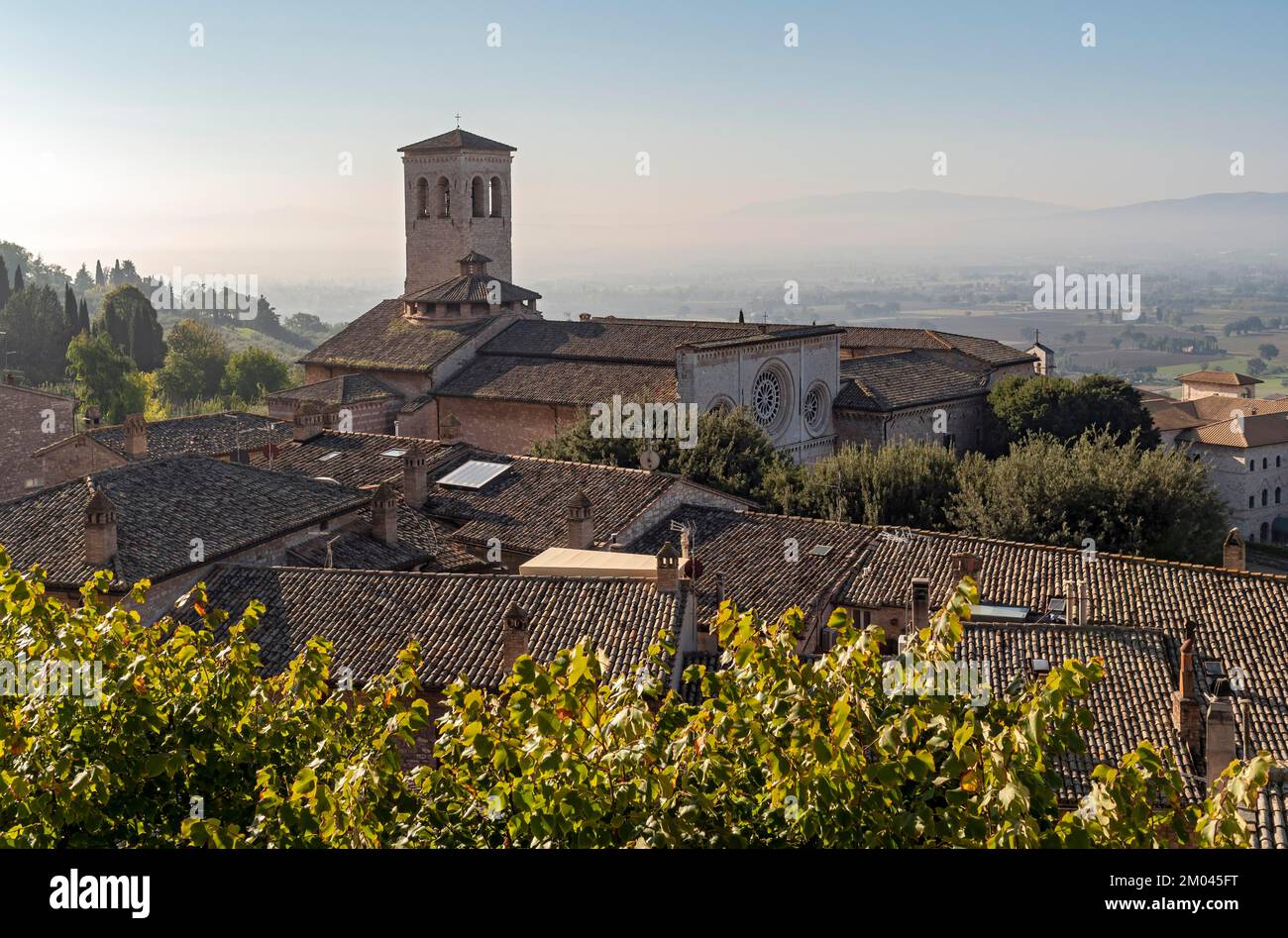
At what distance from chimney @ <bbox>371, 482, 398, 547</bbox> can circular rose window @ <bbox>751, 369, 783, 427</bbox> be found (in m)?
19.7

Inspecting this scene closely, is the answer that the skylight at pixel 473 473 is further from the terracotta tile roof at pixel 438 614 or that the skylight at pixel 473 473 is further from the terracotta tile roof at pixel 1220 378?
the terracotta tile roof at pixel 1220 378

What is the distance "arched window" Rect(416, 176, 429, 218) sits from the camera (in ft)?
184

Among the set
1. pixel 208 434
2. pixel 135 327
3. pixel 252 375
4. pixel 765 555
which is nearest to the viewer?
pixel 765 555

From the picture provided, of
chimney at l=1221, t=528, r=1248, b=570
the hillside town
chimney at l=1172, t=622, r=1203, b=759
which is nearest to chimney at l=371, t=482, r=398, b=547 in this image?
the hillside town

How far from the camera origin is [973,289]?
19162 cm

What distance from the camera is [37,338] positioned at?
7806 centimetres

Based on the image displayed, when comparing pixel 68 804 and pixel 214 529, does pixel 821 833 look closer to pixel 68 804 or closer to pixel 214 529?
pixel 68 804

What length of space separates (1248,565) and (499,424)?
25158mm

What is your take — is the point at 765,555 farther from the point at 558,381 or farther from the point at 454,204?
the point at 454,204

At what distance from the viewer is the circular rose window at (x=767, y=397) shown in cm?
4339

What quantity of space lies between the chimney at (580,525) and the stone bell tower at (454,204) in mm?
31221

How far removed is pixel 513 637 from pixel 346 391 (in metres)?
28.7

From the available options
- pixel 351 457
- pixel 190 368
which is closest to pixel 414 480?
pixel 351 457

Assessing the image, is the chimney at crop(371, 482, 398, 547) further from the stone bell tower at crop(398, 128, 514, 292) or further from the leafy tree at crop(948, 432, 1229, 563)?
the stone bell tower at crop(398, 128, 514, 292)
